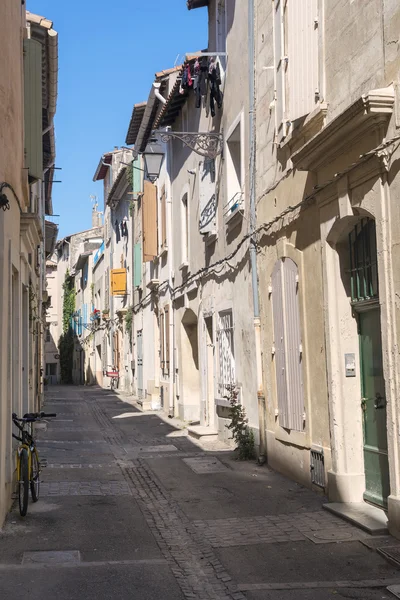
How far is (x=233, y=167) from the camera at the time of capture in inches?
516

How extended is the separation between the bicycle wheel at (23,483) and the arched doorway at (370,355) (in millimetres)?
3431

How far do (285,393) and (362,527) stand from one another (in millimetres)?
3045

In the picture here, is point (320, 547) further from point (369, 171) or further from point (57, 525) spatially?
point (369, 171)

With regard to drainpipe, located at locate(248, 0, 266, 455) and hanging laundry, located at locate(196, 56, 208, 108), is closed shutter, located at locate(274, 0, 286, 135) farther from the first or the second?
hanging laundry, located at locate(196, 56, 208, 108)

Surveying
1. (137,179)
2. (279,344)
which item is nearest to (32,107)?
(279,344)

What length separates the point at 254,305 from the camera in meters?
11.0

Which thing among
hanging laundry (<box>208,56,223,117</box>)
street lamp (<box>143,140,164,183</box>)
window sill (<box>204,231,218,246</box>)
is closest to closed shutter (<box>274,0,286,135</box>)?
hanging laundry (<box>208,56,223,117</box>)

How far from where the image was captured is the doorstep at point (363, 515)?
21.8 feet

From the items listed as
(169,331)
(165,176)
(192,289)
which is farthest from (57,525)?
(165,176)

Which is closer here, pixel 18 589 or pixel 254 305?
pixel 18 589

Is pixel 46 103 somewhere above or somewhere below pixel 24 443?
above

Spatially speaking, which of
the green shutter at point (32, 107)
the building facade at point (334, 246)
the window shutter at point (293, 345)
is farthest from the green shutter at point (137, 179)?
the window shutter at point (293, 345)

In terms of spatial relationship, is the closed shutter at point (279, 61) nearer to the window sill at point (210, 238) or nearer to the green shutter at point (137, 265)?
the window sill at point (210, 238)

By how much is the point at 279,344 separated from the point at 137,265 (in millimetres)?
15243
